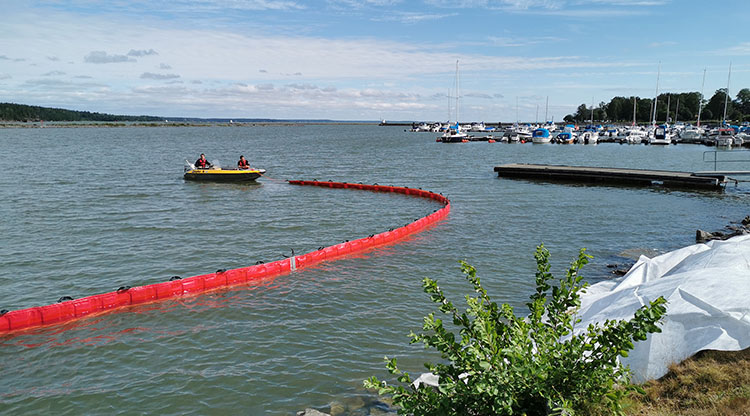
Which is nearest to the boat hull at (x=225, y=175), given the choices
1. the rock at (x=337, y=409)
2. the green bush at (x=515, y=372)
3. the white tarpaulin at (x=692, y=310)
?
the white tarpaulin at (x=692, y=310)

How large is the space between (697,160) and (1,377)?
73.0 m

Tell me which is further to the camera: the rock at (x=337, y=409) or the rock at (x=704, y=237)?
the rock at (x=704, y=237)

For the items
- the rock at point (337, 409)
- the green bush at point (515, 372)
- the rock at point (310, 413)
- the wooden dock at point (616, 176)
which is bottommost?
the rock at point (337, 409)

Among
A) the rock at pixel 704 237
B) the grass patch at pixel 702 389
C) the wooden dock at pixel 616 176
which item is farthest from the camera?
the wooden dock at pixel 616 176

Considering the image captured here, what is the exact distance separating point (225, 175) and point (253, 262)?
22431 millimetres

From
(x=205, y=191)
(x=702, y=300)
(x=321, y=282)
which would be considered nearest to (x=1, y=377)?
(x=321, y=282)

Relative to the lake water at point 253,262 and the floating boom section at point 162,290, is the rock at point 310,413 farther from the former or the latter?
the floating boom section at point 162,290

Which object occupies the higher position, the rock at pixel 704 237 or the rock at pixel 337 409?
the rock at pixel 704 237

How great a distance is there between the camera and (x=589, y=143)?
103m

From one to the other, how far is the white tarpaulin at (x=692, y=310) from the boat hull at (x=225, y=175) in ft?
104

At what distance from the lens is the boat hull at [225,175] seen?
39.6m

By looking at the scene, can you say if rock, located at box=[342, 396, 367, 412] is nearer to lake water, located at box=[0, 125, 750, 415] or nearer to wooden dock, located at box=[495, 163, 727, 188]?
lake water, located at box=[0, 125, 750, 415]

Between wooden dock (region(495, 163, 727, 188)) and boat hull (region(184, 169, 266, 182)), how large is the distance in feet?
71.6

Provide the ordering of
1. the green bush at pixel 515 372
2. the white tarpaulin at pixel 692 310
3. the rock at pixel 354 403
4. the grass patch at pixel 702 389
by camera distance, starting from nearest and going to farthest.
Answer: the green bush at pixel 515 372
the grass patch at pixel 702 389
the white tarpaulin at pixel 692 310
the rock at pixel 354 403
